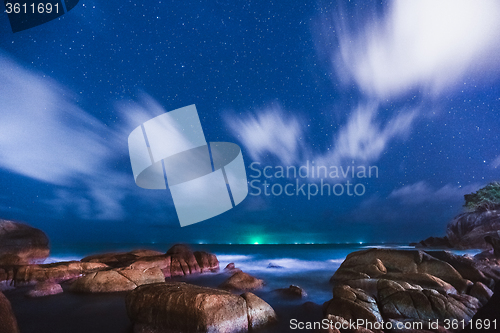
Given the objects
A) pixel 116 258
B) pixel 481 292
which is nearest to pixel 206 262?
pixel 116 258

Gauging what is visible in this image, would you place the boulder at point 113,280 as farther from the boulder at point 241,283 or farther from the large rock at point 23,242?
the large rock at point 23,242

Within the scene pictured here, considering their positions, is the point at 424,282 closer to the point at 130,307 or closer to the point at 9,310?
the point at 130,307

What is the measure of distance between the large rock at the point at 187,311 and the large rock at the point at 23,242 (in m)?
25.7

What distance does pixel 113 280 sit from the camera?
15.1 m

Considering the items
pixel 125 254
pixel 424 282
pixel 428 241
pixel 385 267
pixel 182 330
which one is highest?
pixel 428 241

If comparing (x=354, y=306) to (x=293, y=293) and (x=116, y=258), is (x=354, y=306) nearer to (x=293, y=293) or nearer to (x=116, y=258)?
(x=293, y=293)

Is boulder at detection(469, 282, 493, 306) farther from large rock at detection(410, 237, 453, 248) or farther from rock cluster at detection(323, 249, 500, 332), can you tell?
large rock at detection(410, 237, 453, 248)

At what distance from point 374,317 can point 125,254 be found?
922 inches

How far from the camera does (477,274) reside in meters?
14.5

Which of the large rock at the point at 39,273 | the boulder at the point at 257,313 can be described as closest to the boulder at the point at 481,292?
the boulder at the point at 257,313

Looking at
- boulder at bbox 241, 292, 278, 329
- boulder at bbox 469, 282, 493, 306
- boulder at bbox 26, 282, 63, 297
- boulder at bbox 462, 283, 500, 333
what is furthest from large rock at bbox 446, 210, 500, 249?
boulder at bbox 26, 282, 63, 297

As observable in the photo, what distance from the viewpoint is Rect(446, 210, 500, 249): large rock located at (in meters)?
38.8

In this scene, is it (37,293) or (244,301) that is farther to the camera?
(37,293)

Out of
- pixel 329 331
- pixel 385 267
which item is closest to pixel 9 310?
pixel 329 331
